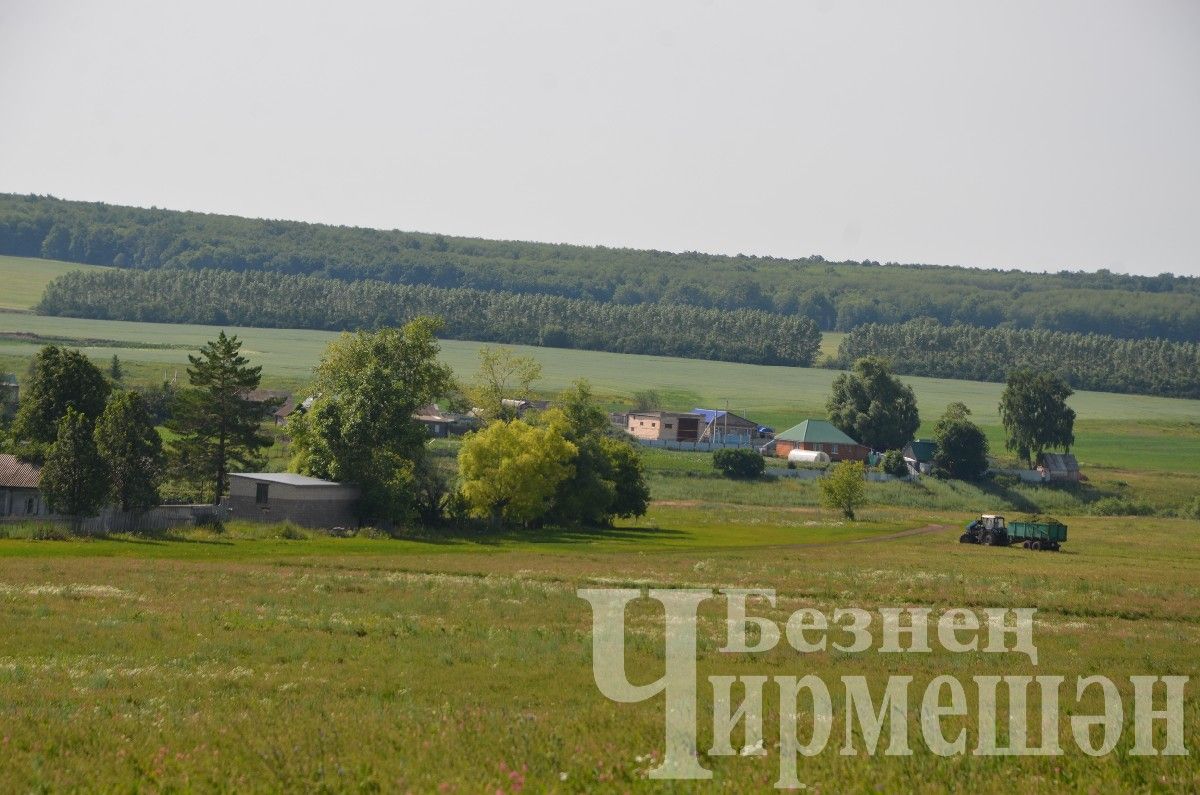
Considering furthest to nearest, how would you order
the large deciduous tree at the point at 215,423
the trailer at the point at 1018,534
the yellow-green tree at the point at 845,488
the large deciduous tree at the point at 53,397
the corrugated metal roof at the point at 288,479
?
1. the yellow-green tree at the point at 845,488
2. the large deciduous tree at the point at 215,423
3. the trailer at the point at 1018,534
4. the corrugated metal roof at the point at 288,479
5. the large deciduous tree at the point at 53,397

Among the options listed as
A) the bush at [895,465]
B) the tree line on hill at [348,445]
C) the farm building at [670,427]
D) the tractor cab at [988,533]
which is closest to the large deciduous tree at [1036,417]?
the bush at [895,465]

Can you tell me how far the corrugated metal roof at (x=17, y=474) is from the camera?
69438 millimetres

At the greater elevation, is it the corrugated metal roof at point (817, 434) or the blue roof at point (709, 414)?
the blue roof at point (709, 414)

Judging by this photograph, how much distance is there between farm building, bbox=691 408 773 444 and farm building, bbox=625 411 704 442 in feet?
4.67

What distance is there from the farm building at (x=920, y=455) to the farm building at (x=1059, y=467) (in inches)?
472

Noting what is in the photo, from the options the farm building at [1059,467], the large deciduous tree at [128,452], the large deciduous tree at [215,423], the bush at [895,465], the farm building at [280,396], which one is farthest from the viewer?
the farm building at [280,396]

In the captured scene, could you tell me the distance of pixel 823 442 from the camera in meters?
162

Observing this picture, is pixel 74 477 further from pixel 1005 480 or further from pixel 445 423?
pixel 1005 480

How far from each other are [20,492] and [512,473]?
29.8 meters

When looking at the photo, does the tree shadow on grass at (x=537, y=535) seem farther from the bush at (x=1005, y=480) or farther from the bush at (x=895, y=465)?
the bush at (x=1005, y=480)

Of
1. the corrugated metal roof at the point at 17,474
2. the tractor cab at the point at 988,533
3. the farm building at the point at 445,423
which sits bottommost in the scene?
the tractor cab at the point at 988,533

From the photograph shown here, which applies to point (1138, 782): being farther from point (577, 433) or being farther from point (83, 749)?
point (577, 433)

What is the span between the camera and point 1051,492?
141m

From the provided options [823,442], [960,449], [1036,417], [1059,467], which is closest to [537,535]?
[960,449]
